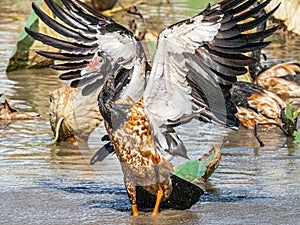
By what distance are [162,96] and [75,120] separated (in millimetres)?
1955

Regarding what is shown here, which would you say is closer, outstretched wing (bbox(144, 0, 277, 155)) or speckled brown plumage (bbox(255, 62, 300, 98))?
outstretched wing (bbox(144, 0, 277, 155))

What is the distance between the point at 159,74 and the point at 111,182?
101cm

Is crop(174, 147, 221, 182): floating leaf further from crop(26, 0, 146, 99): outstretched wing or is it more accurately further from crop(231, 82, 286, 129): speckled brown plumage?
crop(231, 82, 286, 129): speckled brown plumage

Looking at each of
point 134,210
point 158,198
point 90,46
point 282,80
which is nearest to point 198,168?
point 158,198

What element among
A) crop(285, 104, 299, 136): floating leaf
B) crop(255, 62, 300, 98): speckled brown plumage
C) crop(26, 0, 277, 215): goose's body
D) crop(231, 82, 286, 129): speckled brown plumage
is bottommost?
crop(255, 62, 300, 98): speckled brown plumage

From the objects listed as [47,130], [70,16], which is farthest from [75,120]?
[70,16]

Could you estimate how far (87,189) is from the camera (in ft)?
20.6

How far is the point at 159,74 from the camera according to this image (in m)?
5.86

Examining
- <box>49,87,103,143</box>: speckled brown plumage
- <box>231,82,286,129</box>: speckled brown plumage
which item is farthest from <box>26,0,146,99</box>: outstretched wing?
<box>231,82,286,129</box>: speckled brown plumage

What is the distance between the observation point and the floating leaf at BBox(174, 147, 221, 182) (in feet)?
19.9

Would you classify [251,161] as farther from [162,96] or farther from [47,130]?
[47,130]

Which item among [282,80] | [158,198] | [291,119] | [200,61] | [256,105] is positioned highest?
[200,61]

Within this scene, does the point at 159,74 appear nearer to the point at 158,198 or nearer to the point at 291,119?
the point at 158,198

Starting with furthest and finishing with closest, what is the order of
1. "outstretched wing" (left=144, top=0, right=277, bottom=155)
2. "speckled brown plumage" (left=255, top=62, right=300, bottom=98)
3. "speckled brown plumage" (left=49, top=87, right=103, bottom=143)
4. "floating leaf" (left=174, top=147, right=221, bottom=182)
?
1. "speckled brown plumage" (left=255, top=62, right=300, bottom=98)
2. "speckled brown plumage" (left=49, top=87, right=103, bottom=143)
3. "floating leaf" (left=174, top=147, right=221, bottom=182)
4. "outstretched wing" (left=144, top=0, right=277, bottom=155)
